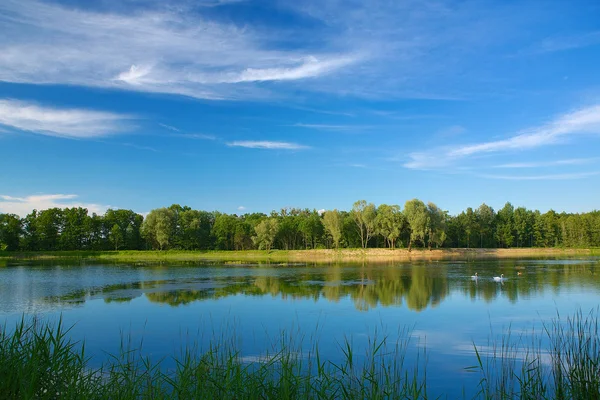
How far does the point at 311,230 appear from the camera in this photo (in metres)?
77.6

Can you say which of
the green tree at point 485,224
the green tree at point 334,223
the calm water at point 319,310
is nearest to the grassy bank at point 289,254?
the green tree at point 334,223

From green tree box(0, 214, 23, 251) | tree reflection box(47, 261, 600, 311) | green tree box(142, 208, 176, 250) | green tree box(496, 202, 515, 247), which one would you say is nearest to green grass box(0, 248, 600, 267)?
green tree box(142, 208, 176, 250)

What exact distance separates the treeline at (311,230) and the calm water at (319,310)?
41.2 meters

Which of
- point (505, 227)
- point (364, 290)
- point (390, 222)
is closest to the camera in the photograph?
point (364, 290)

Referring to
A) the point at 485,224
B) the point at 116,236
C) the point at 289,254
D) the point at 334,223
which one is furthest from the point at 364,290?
the point at 485,224

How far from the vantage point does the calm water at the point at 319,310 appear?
1165 cm

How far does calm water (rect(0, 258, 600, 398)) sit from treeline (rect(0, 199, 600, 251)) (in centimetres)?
4125

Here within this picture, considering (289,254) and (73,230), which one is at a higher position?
(73,230)

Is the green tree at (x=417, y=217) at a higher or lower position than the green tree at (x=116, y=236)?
higher

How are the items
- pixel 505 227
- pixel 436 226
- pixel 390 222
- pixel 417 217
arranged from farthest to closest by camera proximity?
pixel 505 227
pixel 390 222
pixel 436 226
pixel 417 217

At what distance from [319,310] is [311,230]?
6076 centimetres

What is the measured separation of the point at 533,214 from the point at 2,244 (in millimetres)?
94262

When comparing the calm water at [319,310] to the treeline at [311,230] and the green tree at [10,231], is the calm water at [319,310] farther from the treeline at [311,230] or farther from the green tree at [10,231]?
the green tree at [10,231]

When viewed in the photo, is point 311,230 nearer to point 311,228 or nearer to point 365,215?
point 311,228
